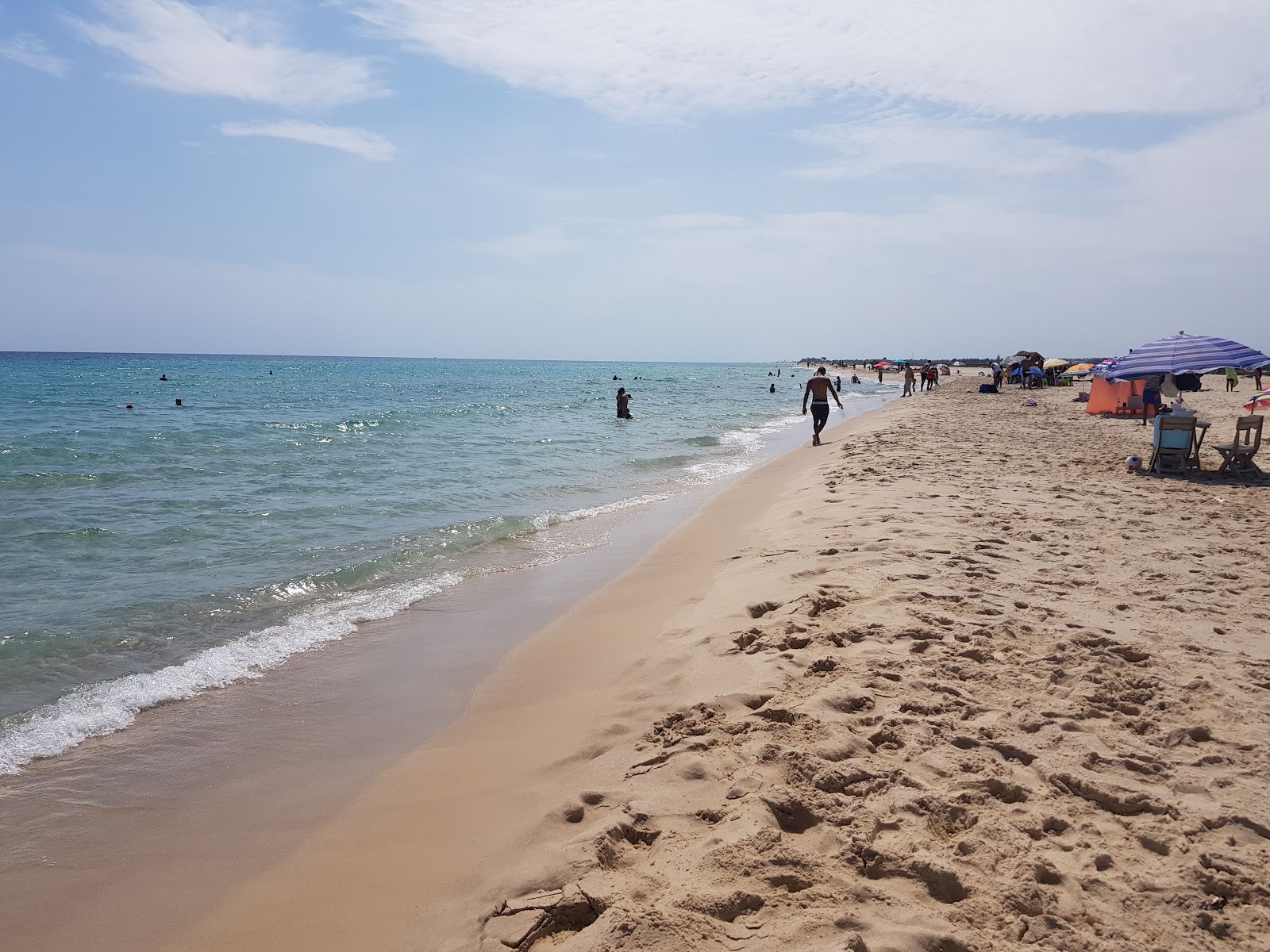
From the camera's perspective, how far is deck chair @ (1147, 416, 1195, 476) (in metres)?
10.6

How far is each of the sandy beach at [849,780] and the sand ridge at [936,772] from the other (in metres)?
0.01

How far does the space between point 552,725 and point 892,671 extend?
1.92 meters

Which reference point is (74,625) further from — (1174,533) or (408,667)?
(1174,533)

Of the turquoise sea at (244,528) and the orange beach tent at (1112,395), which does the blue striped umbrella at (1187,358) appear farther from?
the orange beach tent at (1112,395)

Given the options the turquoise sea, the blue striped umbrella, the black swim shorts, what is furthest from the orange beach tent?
the blue striped umbrella

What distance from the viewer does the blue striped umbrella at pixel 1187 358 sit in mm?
10805

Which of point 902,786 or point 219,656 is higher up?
point 902,786

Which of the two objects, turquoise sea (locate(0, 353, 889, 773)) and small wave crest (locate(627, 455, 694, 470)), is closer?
turquoise sea (locate(0, 353, 889, 773))

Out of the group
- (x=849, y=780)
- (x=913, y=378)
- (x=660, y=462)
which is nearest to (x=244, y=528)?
(x=849, y=780)

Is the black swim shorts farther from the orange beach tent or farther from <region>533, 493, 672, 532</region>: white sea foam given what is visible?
the orange beach tent

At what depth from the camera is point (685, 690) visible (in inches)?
168

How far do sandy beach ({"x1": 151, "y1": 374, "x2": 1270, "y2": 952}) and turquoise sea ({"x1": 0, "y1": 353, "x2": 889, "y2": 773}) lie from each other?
2.33m

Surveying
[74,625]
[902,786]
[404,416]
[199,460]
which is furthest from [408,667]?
[404,416]

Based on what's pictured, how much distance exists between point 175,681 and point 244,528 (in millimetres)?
5002
